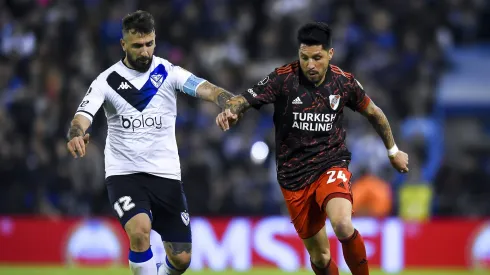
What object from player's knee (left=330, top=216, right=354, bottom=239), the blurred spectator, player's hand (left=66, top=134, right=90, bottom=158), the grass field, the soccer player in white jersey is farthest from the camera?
the blurred spectator

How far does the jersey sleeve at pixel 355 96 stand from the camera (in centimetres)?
832

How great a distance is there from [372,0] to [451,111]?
2.66 metres

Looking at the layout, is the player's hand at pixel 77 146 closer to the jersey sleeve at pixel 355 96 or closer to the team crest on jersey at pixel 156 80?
the team crest on jersey at pixel 156 80

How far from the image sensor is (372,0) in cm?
1878

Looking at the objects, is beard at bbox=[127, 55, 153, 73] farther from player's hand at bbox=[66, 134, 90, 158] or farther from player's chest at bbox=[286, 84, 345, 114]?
player's chest at bbox=[286, 84, 345, 114]

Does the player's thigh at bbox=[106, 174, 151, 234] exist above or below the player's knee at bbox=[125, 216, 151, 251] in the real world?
above

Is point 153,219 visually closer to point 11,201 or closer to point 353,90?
point 353,90

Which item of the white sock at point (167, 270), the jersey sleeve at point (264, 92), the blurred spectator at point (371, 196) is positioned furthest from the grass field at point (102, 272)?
the jersey sleeve at point (264, 92)

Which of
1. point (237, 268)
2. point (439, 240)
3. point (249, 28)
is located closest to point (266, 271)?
point (237, 268)

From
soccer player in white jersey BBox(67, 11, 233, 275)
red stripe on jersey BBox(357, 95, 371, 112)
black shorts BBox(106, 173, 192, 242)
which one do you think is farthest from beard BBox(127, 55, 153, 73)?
red stripe on jersey BBox(357, 95, 371, 112)

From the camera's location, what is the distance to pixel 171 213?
8.40 m

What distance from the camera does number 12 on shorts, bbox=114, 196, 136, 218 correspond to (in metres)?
8.01

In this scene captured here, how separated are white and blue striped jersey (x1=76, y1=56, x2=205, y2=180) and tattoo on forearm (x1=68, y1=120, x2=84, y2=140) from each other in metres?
0.31

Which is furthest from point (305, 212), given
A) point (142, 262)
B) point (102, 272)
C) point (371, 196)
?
point (371, 196)
